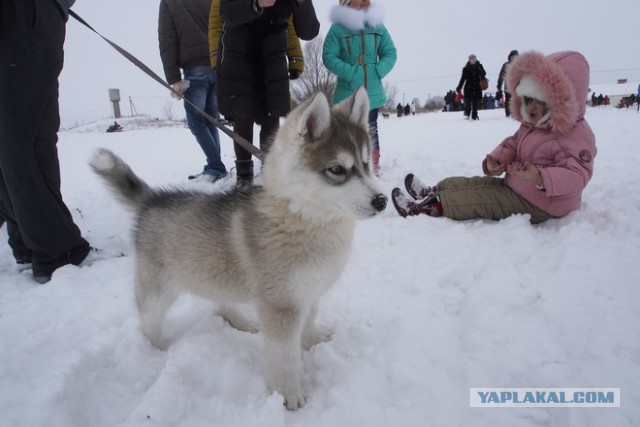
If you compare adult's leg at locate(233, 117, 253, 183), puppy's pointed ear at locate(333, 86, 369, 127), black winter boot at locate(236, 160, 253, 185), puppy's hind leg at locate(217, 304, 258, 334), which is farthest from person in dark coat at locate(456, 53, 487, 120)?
puppy's hind leg at locate(217, 304, 258, 334)

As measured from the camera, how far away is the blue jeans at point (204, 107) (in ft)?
16.7

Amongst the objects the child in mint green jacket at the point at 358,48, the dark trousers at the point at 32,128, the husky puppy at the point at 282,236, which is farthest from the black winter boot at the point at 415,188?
the dark trousers at the point at 32,128

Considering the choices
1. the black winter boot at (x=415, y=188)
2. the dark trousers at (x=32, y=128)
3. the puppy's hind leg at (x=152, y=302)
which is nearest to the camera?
the puppy's hind leg at (x=152, y=302)

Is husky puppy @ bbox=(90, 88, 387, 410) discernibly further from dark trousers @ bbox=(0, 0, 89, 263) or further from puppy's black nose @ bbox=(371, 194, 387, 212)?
dark trousers @ bbox=(0, 0, 89, 263)

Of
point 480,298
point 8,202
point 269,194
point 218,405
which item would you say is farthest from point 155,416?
point 8,202

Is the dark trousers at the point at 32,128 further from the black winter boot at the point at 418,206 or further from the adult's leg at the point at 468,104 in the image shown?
the adult's leg at the point at 468,104

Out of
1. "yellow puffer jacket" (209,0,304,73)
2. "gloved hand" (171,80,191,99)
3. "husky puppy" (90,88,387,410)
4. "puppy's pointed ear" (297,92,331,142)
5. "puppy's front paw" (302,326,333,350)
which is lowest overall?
"puppy's front paw" (302,326,333,350)

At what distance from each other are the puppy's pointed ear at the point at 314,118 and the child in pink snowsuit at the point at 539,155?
222cm

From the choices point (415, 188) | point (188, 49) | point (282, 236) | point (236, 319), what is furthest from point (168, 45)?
point (282, 236)

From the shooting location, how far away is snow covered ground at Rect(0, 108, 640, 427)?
1.68 metres

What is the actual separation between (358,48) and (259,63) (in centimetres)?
176

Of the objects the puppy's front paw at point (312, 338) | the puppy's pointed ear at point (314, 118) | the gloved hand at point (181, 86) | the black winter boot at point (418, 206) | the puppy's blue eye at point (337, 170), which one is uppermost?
the gloved hand at point (181, 86)

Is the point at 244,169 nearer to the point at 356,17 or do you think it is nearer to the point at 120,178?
the point at 120,178

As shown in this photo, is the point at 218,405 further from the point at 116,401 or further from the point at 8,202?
the point at 8,202
